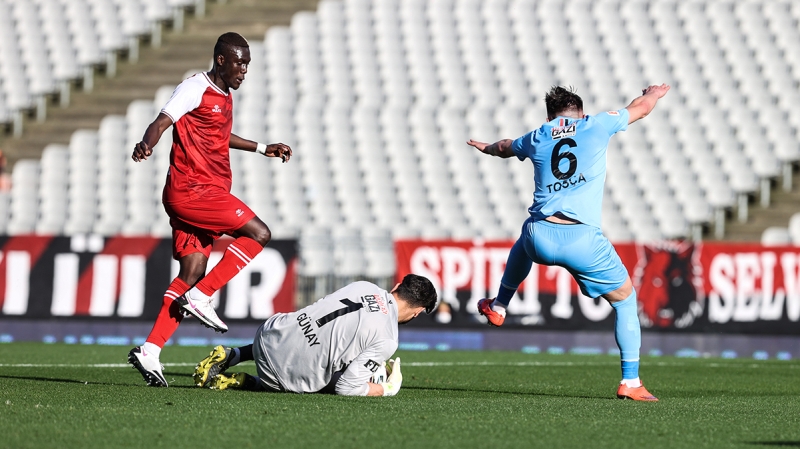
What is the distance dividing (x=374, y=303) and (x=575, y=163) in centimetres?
151

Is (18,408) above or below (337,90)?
below

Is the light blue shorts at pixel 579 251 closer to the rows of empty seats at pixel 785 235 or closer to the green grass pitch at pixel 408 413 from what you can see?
the green grass pitch at pixel 408 413

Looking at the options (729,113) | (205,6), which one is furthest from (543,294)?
(205,6)

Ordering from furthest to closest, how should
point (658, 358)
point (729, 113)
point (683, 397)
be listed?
point (729, 113)
point (658, 358)
point (683, 397)

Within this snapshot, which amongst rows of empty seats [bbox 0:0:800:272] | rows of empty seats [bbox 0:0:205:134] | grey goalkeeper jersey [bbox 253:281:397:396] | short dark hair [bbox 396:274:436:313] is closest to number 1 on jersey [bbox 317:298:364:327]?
grey goalkeeper jersey [bbox 253:281:397:396]

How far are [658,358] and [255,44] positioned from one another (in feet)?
41.6

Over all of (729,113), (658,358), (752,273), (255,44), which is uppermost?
(255,44)

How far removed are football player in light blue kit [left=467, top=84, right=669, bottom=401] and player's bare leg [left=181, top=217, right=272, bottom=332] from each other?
170 centimetres

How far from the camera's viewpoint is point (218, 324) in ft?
22.8

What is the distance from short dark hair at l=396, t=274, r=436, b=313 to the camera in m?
→ 6.77

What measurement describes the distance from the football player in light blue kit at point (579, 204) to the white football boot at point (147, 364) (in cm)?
240

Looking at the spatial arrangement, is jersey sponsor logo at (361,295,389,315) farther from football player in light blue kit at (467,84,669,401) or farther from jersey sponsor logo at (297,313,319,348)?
football player in light blue kit at (467,84,669,401)

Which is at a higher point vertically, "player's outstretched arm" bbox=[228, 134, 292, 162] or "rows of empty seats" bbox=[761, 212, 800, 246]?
"player's outstretched arm" bbox=[228, 134, 292, 162]

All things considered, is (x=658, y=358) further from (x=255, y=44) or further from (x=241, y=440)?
(x=255, y=44)
